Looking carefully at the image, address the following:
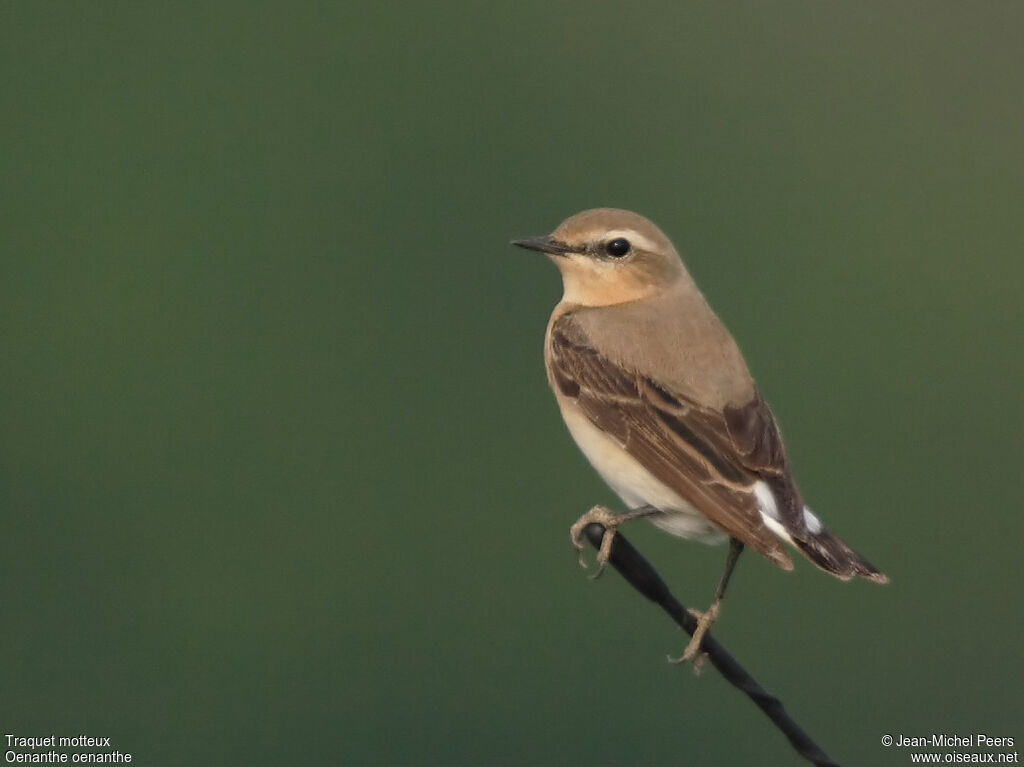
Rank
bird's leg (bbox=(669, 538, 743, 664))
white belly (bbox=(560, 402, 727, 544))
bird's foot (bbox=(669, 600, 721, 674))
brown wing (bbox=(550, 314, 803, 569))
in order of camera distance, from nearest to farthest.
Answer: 1. bird's leg (bbox=(669, 538, 743, 664))
2. bird's foot (bbox=(669, 600, 721, 674))
3. brown wing (bbox=(550, 314, 803, 569))
4. white belly (bbox=(560, 402, 727, 544))

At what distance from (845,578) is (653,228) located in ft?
7.72

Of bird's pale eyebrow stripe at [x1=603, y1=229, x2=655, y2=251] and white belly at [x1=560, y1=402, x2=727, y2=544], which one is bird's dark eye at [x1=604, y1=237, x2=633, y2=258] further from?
white belly at [x1=560, y1=402, x2=727, y2=544]

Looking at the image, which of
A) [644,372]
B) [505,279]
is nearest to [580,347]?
[644,372]

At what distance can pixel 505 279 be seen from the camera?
426 inches

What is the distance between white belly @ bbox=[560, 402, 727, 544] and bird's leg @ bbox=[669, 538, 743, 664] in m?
0.08

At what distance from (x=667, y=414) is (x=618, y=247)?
3.89 ft

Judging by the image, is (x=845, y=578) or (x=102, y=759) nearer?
(x=845, y=578)

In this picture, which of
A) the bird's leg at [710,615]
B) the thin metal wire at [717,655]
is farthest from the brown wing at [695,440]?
the thin metal wire at [717,655]

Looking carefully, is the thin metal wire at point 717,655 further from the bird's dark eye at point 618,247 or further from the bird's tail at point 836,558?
the bird's dark eye at point 618,247

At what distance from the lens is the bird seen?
17.3 ft

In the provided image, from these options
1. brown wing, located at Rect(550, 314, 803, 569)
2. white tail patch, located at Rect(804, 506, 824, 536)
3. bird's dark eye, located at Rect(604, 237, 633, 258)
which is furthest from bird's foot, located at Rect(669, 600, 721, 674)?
bird's dark eye, located at Rect(604, 237, 633, 258)

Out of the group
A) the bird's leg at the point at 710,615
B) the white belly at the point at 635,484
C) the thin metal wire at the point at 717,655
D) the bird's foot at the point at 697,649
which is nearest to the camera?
the thin metal wire at the point at 717,655

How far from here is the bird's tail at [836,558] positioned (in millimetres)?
4895

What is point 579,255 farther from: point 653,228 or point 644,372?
point 644,372
